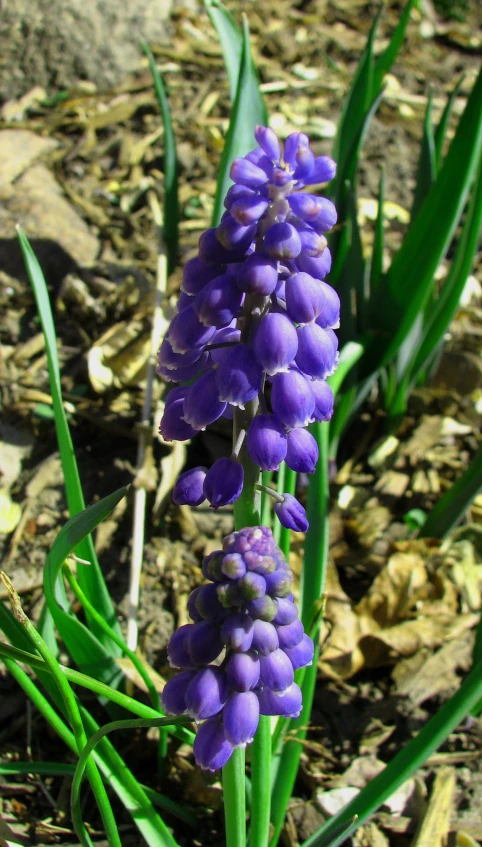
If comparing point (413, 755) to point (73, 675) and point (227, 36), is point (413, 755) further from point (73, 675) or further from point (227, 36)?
point (227, 36)

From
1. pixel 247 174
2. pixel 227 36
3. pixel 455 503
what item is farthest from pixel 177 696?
pixel 227 36

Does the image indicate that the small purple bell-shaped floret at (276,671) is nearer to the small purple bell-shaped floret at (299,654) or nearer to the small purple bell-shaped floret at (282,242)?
the small purple bell-shaped floret at (299,654)

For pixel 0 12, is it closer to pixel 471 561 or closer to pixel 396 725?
pixel 471 561

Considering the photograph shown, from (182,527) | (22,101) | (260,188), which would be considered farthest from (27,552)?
(22,101)

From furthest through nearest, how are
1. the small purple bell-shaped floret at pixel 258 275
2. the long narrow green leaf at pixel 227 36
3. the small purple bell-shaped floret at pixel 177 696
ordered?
the long narrow green leaf at pixel 227 36 → the small purple bell-shaped floret at pixel 177 696 → the small purple bell-shaped floret at pixel 258 275

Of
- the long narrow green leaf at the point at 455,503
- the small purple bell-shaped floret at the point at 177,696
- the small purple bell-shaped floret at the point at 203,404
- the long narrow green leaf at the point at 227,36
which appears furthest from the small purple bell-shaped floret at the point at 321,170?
the long narrow green leaf at the point at 227,36
